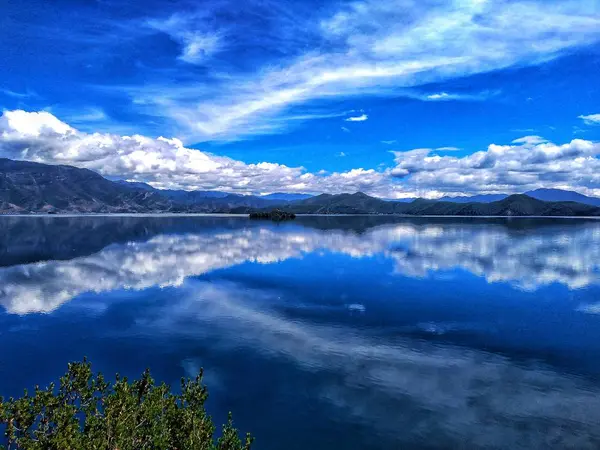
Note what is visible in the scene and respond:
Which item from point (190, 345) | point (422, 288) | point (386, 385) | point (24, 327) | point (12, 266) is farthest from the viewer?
point (12, 266)

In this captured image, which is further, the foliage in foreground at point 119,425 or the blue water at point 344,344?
the blue water at point 344,344

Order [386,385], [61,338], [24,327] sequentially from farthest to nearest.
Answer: [24,327] < [61,338] < [386,385]

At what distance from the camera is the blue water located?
2973 centimetres

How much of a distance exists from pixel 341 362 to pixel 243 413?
12.7 metres

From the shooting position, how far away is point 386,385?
3528cm

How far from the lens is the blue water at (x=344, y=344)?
29734 millimetres

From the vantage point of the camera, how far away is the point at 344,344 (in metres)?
45.7

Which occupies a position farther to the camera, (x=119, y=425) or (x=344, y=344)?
(x=344, y=344)

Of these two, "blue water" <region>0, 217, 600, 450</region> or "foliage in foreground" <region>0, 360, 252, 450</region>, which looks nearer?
"foliage in foreground" <region>0, 360, 252, 450</region>

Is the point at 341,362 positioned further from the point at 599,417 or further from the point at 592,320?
the point at 592,320

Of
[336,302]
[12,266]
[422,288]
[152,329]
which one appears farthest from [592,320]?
[12,266]

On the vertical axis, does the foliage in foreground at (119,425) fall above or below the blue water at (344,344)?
above

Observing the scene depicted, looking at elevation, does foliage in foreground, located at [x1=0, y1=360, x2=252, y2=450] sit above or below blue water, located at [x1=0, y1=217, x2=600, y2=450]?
above

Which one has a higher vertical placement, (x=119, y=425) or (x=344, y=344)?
(x=119, y=425)
